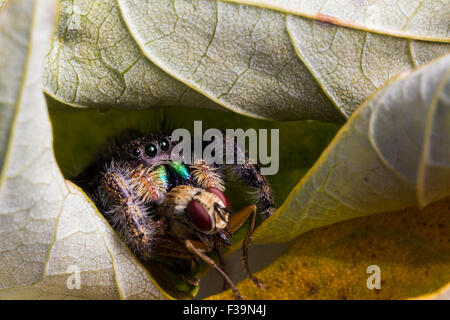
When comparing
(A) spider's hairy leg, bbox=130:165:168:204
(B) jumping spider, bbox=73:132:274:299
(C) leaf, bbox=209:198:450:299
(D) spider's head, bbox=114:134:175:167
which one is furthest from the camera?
(D) spider's head, bbox=114:134:175:167

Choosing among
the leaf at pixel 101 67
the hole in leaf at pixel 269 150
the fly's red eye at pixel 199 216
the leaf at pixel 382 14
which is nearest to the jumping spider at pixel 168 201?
the fly's red eye at pixel 199 216

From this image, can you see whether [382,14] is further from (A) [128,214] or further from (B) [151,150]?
(A) [128,214]

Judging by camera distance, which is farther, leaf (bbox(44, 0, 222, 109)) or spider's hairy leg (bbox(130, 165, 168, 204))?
spider's hairy leg (bbox(130, 165, 168, 204))

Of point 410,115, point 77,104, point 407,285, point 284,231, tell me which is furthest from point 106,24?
point 407,285

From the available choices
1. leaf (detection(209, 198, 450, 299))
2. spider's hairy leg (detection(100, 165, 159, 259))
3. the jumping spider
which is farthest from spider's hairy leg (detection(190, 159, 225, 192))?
leaf (detection(209, 198, 450, 299))

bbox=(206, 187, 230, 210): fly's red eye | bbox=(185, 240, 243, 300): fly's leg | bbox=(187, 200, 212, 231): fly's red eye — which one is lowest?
bbox=(185, 240, 243, 300): fly's leg

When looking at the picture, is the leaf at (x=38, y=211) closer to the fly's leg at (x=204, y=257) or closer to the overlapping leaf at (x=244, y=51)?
the fly's leg at (x=204, y=257)

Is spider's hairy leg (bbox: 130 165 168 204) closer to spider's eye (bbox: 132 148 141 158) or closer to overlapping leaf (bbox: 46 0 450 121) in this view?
spider's eye (bbox: 132 148 141 158)

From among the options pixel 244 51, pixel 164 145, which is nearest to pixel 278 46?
pixel 244 51
